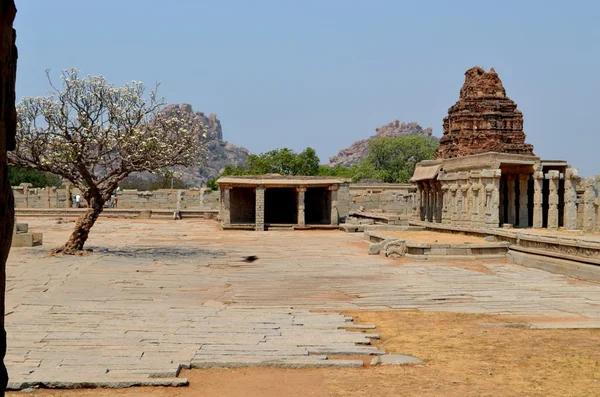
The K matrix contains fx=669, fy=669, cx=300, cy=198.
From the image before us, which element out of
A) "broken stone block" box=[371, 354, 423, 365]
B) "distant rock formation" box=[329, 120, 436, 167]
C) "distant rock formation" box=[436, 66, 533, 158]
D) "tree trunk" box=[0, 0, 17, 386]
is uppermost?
"distant rock formation" box=[329, 120, 436, 167]

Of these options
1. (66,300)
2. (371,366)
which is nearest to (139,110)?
(66,300)

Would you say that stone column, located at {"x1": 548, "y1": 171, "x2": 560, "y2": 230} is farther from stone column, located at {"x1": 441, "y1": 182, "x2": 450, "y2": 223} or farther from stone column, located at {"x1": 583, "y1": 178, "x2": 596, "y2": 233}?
stone column, located at {"x1": 441, "y1": 182, "x2": 450, "y2": 223}

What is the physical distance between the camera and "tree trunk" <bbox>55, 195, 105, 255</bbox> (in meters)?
18.3

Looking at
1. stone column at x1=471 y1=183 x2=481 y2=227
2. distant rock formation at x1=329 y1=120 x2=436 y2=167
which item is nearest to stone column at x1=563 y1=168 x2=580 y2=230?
stone column at x1=471 y1=183 x2=481 y2=227

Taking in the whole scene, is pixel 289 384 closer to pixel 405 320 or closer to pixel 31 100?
pixel 405 320

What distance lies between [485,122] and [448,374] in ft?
106

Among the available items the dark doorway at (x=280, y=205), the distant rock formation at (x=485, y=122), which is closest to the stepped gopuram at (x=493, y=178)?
the distant rock formation at (x=485, y=122)

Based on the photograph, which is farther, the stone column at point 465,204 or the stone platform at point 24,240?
the stone column at point 465,204

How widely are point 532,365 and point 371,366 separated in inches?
69.8

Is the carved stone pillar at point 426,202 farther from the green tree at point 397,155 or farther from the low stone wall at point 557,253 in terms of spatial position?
the green tree at point 397,155

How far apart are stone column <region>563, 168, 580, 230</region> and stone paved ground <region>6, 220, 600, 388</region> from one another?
1116 centimetres

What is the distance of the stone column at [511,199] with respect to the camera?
1222 inches

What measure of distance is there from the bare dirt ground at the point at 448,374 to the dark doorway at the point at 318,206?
2510 centimetres

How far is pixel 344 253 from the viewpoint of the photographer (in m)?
20.6
